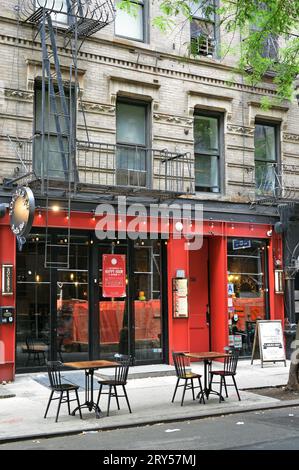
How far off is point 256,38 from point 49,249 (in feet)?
21.0

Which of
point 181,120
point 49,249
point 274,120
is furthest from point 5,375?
point 274,120

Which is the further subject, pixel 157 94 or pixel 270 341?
pixel 270 341

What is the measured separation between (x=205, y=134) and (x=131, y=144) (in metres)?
2.38

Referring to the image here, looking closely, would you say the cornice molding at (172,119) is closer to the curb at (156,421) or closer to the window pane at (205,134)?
the window pane at (205,134)

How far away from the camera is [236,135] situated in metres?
16.1

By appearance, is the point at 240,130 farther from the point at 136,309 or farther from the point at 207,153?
the point at 136,309

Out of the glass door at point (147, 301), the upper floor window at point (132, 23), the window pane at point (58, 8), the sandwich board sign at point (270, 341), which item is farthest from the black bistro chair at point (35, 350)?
the upper floor window at point (132, 23)

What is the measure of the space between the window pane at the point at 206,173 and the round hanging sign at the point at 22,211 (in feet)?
17.5

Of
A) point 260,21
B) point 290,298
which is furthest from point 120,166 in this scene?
point 290,298

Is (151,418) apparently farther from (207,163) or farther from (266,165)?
(266,165)

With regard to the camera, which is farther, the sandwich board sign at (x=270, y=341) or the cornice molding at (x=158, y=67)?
the sandwich board sign at (x=270, y=341)

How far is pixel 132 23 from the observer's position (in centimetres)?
1489

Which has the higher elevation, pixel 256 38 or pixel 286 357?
pixel 256 38

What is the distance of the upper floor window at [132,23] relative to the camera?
14.7 meters
